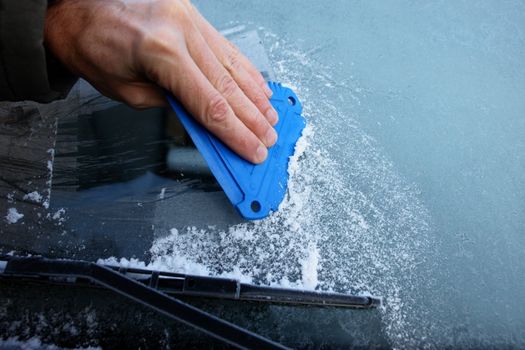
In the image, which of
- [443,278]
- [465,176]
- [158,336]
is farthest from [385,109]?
[158,336]

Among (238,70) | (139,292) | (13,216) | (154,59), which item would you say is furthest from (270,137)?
(13,216)

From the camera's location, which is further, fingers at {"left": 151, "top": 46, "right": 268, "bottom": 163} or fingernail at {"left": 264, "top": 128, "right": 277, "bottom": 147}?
fingernail at {"left": 264, "top": 128, "right": 277, "bottom": 147}

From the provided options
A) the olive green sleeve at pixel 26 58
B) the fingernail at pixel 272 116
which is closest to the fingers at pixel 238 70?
the fingernail at pixel 272 116

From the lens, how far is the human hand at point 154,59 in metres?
0.78

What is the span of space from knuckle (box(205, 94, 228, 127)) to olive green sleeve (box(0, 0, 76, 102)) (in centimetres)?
31

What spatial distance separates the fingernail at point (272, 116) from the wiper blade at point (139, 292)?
0.48 metres

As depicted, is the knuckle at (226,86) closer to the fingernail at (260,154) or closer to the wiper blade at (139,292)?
the fingernail at (260,154)

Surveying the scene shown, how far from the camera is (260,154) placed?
852 mm

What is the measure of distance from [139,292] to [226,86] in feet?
1.53

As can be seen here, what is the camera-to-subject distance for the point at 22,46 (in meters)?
0.72

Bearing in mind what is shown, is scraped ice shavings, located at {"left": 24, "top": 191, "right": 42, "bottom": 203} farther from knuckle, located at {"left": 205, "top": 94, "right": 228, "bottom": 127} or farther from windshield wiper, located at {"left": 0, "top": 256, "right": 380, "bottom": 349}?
knuckle, located at {"left": 205, "top": 94, "right": 228, "bottom": 127}

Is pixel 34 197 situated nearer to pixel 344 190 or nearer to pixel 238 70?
pixel 238 70

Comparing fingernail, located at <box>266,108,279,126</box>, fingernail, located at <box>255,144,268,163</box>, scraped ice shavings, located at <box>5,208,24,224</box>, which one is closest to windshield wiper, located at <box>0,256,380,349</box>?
scraped ice shavings, located at <box>5,208,24,224</box>

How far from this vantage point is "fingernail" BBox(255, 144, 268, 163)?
849 mm
